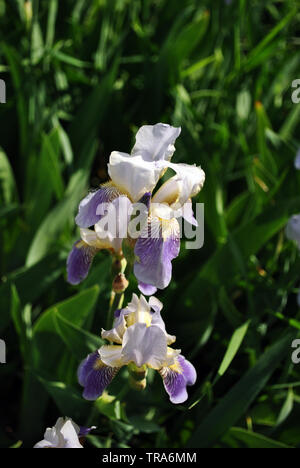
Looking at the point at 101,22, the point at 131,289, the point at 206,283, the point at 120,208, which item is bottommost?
the point at 206,283

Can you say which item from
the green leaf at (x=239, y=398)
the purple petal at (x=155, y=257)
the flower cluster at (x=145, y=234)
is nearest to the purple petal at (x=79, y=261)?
the flower cluster at (x=145, y=234)

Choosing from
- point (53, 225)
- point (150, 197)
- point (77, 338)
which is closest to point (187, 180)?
point (150, 197)

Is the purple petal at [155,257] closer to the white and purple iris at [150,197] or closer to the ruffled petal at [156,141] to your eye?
the white and purple iris at [150,197]

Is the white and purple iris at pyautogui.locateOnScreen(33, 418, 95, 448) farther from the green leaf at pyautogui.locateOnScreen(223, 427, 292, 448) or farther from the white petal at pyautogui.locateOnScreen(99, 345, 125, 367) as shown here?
the green leaf at pyautogui.locateOnScreen(223, 427, 292, 448)

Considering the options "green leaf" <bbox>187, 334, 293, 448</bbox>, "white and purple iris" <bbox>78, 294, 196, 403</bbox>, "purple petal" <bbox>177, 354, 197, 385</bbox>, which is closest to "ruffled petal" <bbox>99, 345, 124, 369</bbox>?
"white and purple iris" <bbox>78, 294, 196, 403</bbox>

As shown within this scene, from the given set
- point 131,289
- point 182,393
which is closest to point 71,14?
point 131,289

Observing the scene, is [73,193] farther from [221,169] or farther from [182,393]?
[182,393]
